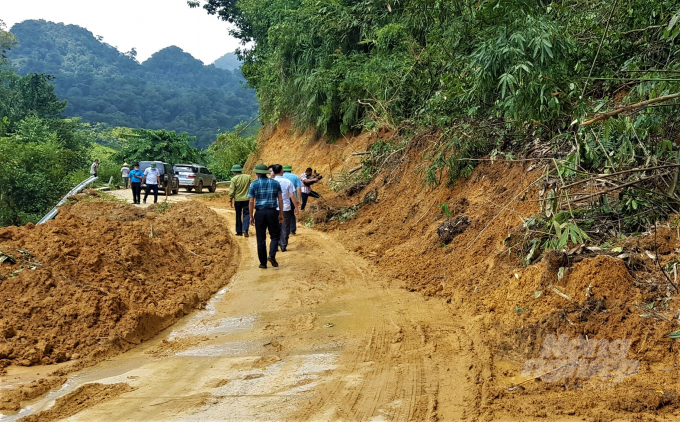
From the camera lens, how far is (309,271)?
31.5ft

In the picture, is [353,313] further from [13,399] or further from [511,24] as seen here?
[511,24]

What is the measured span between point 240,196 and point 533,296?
894 centimetres

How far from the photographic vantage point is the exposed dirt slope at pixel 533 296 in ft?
13.5

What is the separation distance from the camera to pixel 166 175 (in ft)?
91.6

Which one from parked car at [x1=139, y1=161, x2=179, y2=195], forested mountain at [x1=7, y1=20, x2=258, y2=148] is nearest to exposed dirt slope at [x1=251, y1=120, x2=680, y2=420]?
parked car at [x1=139, y1=161, x2=179, y2=195]

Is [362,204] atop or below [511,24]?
below

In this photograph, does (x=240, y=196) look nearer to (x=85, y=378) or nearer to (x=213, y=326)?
(x=213, y=326)

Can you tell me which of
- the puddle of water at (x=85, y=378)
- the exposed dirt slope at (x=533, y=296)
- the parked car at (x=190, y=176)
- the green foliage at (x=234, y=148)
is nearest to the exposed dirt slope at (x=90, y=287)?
the puddle of water at (x=85, y=378)

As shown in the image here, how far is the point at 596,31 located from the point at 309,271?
234 inches

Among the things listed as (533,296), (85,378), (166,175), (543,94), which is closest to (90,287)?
(85,378)

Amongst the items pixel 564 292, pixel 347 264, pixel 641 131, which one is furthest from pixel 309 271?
pixel 641 131

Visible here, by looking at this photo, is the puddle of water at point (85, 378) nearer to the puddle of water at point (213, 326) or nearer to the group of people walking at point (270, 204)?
the puddle of water at point (213, 326)

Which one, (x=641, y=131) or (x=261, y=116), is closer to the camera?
(x=641, y=131)

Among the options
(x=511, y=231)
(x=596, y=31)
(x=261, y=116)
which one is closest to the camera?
(x=511, y=231)
